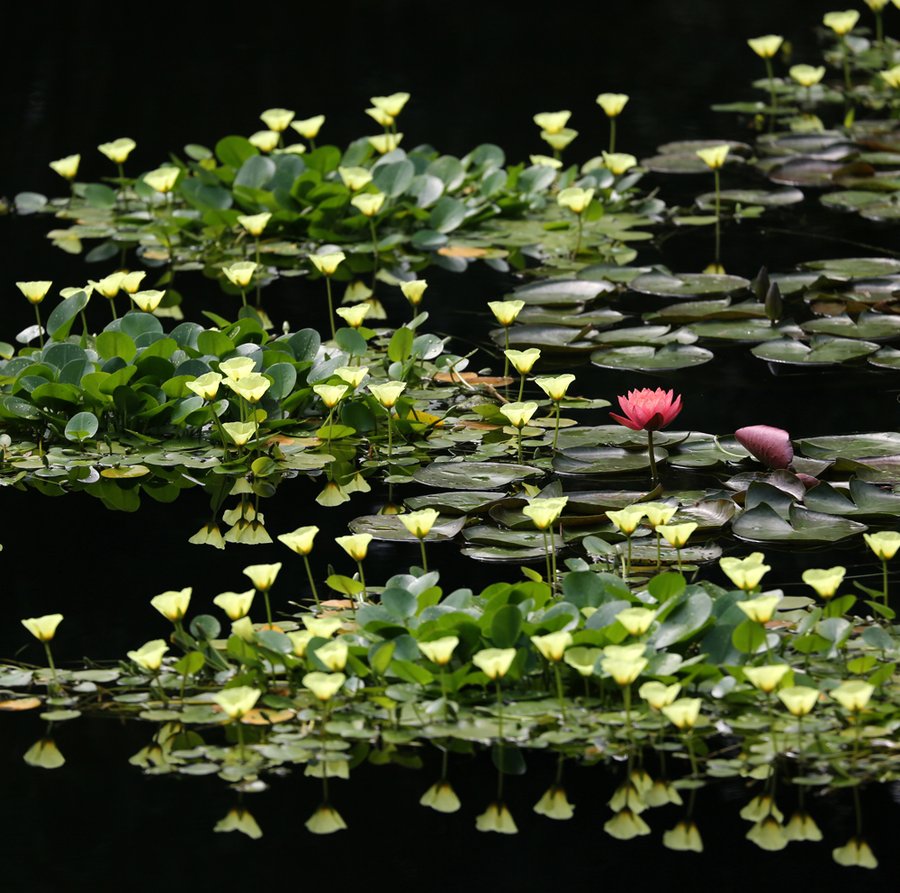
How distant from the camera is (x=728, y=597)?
183 centimetres

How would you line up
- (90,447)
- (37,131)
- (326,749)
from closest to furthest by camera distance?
(326,749)
(90,447)
(37,131)

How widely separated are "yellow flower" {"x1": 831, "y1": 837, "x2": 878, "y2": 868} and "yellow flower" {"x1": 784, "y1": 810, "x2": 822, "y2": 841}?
0.08 feet

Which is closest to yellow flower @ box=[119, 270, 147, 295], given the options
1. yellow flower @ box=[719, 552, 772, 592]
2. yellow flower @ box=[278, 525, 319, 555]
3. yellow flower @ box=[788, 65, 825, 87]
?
yellow flower @ box=[278, 525, 319, 555]

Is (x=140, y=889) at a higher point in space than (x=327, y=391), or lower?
lower

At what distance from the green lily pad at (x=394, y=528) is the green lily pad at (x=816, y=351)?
94 cm

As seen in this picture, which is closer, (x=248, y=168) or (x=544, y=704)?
(x=544, y=704)

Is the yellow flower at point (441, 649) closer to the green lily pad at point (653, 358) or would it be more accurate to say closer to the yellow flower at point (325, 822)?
the yellow flower at point (325, 822)

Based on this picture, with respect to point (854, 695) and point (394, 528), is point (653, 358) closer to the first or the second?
point (394, 528)

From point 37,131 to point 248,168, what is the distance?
1.34 meters

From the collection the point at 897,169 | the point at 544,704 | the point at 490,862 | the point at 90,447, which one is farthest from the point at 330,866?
the point at 897,169

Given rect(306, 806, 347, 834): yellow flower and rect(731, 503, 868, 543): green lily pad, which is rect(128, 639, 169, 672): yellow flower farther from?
rect(731, 503, 868, 543): green lily pad

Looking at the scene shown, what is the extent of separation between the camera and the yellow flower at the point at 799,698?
1.57 meters

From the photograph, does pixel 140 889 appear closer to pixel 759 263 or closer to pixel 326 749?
pixel 326 749

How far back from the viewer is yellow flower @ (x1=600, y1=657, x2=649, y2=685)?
160cm
